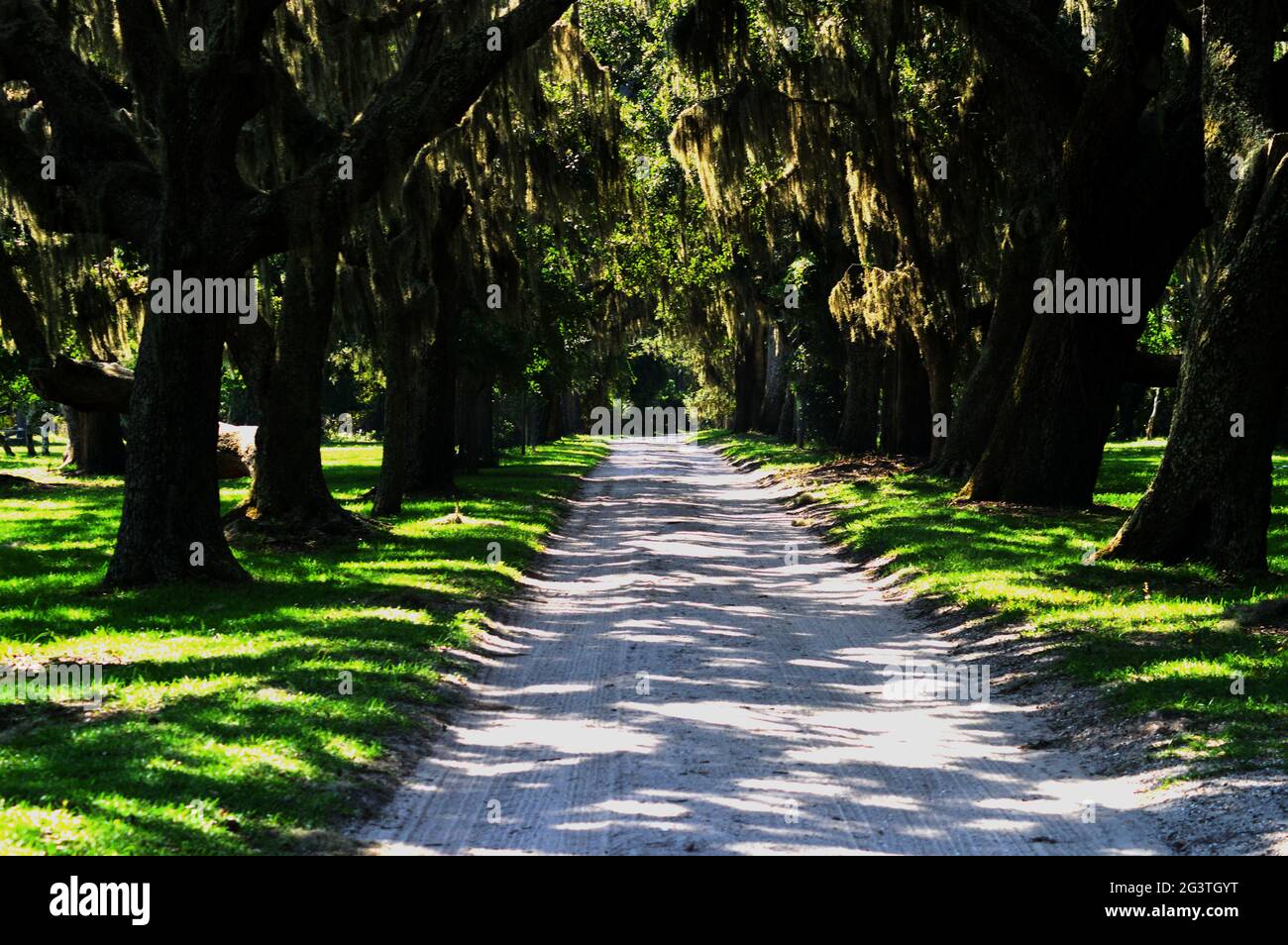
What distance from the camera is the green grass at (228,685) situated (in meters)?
6.55

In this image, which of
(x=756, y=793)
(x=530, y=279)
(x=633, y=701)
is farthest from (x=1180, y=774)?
(x=530, y=279)

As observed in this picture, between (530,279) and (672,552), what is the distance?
11720 millimetres

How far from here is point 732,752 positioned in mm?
8242

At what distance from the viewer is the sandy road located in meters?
6.65

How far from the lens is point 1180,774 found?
756 cm

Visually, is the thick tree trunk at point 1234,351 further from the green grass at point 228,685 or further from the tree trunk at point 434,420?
the tree trunk at point 434,420

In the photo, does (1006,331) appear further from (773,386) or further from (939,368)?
(773,386)

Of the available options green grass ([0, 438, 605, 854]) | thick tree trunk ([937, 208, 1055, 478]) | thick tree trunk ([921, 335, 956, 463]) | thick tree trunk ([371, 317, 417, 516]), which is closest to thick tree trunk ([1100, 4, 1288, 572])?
green grass ([0, 438, 605, 854])

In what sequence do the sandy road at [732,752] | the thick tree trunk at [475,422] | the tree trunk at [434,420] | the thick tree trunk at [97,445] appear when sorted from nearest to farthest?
the sandy road at [732,752]
the tree trunk at [434,420]
the thick tree trunk at [475,422]
the thick tree trunk at [97,445]

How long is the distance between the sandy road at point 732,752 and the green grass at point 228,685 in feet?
1.78

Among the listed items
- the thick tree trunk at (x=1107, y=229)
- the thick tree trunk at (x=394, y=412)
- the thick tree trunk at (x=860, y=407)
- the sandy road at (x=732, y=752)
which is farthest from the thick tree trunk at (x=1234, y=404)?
the thick tree trunk at (x=860, y=407)

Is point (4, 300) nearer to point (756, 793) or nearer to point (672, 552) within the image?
point (672, 552)

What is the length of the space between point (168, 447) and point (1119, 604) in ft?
31.0

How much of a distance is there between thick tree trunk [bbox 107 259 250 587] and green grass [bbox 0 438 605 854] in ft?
1.66
